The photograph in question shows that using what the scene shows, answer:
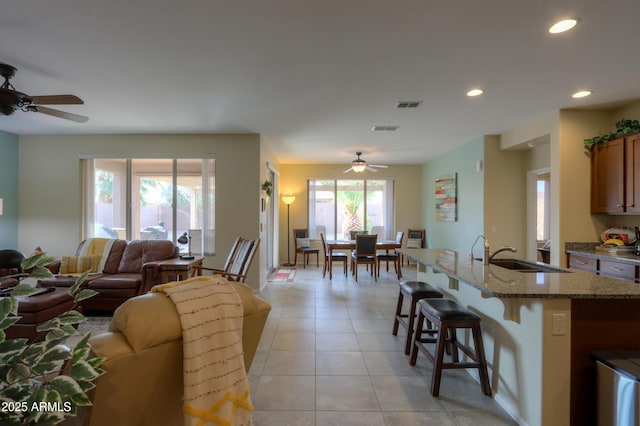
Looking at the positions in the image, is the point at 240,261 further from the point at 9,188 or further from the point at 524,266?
the point at 9,188

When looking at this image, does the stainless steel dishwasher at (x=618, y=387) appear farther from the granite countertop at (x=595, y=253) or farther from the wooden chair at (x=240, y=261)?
the wooden chair at (x=240, y=261)

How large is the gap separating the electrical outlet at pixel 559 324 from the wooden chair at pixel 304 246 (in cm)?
601

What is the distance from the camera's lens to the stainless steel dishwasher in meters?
1.53

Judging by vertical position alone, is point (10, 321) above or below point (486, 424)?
above

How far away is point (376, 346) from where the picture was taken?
3.18 metres

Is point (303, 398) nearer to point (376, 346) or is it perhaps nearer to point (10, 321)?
point (376, 346)

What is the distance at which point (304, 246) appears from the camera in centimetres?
784

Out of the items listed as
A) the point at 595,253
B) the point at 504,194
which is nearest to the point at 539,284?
the point at 595,253

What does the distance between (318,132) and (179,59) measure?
2.65m

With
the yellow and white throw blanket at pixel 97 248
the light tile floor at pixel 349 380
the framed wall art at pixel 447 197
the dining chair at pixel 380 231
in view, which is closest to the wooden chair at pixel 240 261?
the light tile floor at pixel 349 380

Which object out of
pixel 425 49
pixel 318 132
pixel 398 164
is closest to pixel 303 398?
pixel 425 49

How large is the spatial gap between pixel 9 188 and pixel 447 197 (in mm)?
7694

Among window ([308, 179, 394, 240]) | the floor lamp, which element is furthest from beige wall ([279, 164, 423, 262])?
window ([308, 179, 394, 240])

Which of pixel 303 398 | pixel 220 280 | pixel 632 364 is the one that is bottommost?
pixel 303 398
